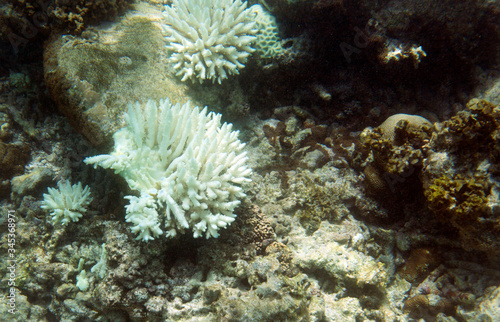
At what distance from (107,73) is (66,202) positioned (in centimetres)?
177

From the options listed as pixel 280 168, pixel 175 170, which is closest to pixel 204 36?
pixel 175 170

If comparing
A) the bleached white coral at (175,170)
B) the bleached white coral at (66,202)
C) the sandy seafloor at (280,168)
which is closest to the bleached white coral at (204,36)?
the sandy seafloor at (280,168)

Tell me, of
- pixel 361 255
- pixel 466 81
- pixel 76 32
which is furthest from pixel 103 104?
pixel 466 81

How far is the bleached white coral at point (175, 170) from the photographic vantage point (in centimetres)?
254

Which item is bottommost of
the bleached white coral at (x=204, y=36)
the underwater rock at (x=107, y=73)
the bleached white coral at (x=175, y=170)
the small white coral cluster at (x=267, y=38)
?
the bleached white coral at (x=175, y=170)

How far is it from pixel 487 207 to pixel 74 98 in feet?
15.9

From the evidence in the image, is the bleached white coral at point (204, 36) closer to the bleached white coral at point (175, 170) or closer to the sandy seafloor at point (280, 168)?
the sandy seafloor at point (280, 168)

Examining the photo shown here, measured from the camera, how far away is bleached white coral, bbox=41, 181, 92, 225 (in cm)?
322

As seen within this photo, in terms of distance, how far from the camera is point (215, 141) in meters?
2.87

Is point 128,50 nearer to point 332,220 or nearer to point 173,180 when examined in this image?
point 173,180

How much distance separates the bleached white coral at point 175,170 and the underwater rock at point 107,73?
0.45 metres

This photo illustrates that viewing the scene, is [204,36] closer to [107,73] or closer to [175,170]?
[107,73]

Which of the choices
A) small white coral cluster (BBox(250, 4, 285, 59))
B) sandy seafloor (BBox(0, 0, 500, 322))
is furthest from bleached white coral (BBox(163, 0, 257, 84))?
small white coral cluster (BBox(250, 4, 285, 59))

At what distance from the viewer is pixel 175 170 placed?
9.21 feet
